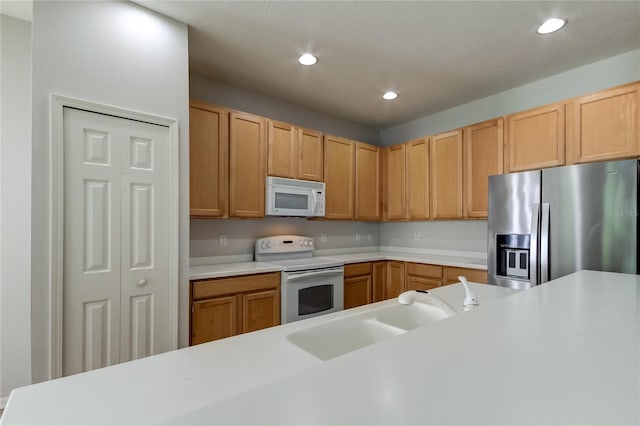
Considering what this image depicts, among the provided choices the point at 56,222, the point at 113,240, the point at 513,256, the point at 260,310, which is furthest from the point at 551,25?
the point at 56,222

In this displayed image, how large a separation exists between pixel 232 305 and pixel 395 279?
2031 mm

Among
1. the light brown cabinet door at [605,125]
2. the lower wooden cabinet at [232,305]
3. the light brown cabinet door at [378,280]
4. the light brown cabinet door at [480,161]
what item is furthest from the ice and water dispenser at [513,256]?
the lower wooden cabinet at [232,305]

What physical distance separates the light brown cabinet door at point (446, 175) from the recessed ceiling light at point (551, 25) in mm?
1262

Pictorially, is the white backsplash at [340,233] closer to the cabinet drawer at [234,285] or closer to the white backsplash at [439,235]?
the white backsplash at [439,235]

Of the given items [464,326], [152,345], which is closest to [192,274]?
[152,345]

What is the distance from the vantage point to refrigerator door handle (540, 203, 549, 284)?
2383 millimetres

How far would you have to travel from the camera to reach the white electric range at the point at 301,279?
2818mm

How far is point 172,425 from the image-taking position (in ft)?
0.84

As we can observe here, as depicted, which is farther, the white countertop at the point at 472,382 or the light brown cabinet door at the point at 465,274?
the light brown cabinet door at the point at 465,274

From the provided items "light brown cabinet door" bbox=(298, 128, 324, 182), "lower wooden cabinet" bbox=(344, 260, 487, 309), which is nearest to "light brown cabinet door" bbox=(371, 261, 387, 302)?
"lower wooden cabinet" bbox=(344, 260, 487, 309)

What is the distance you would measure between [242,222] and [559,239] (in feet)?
9.57

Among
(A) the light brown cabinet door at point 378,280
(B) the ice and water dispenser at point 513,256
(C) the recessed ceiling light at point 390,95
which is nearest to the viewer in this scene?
(B) the ice and water dispenser at point 513,256

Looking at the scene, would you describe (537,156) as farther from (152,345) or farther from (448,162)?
(152,345)

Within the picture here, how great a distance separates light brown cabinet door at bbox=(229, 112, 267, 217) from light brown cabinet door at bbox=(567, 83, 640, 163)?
283cm
